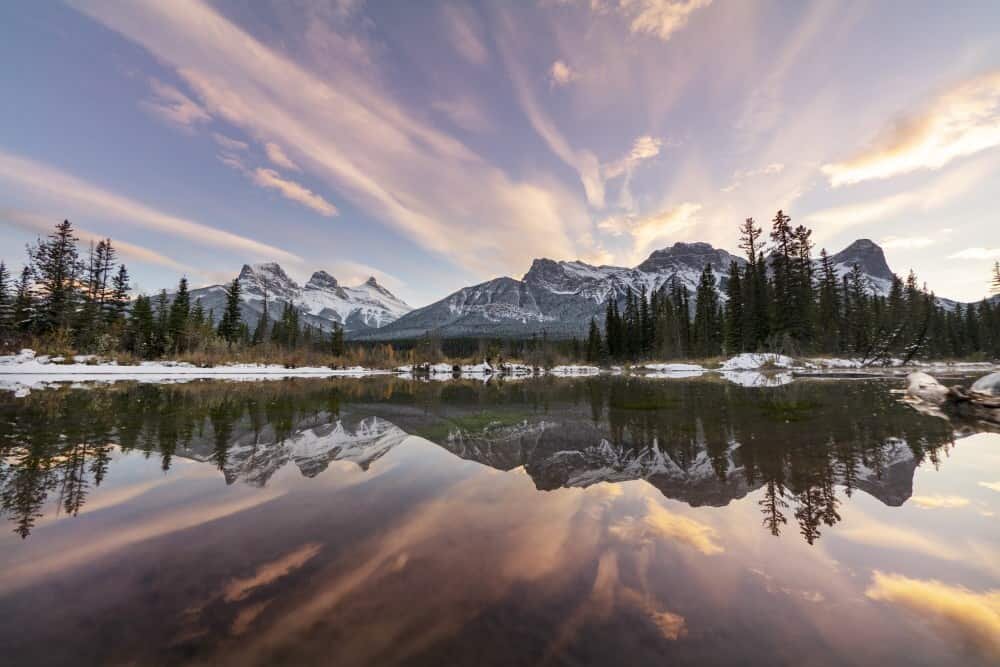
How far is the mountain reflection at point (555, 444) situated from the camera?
21.3 feet

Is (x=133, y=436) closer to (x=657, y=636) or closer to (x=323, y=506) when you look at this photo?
(x=323, y=506)

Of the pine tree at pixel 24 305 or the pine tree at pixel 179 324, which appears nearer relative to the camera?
the pine tree at pixel 24 305

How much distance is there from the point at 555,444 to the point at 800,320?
190 ft

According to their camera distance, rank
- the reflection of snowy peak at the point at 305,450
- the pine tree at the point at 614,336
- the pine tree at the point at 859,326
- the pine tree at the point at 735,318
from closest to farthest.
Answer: the reflection of snowy peak at the point at 305,450, the pine tree at the point at 859,326, the pine tree at the point at 735,318, the pine tree at the point at 614,336

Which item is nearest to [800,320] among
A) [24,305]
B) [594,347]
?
[594,347]

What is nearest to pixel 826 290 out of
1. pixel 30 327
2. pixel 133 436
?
pixel 133 436

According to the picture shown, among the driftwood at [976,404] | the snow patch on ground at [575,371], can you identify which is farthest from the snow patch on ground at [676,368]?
the driftwood at [976,404]

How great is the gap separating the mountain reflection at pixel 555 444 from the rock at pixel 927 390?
99.0 inches

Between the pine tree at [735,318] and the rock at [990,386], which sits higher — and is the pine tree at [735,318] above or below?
above

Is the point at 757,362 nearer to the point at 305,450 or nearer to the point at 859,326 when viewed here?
the point at 859,326

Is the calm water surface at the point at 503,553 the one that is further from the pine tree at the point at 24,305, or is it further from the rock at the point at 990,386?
the pine tree at the point at 24,305

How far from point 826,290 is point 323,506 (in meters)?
80.4

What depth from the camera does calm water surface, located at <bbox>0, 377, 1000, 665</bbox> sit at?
9.73 ft

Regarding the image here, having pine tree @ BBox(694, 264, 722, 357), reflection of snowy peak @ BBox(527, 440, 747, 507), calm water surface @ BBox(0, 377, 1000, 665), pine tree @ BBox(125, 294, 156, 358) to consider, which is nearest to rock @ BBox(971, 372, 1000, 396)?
calm water surface @ BBox(0, 377, 1000, 665)
